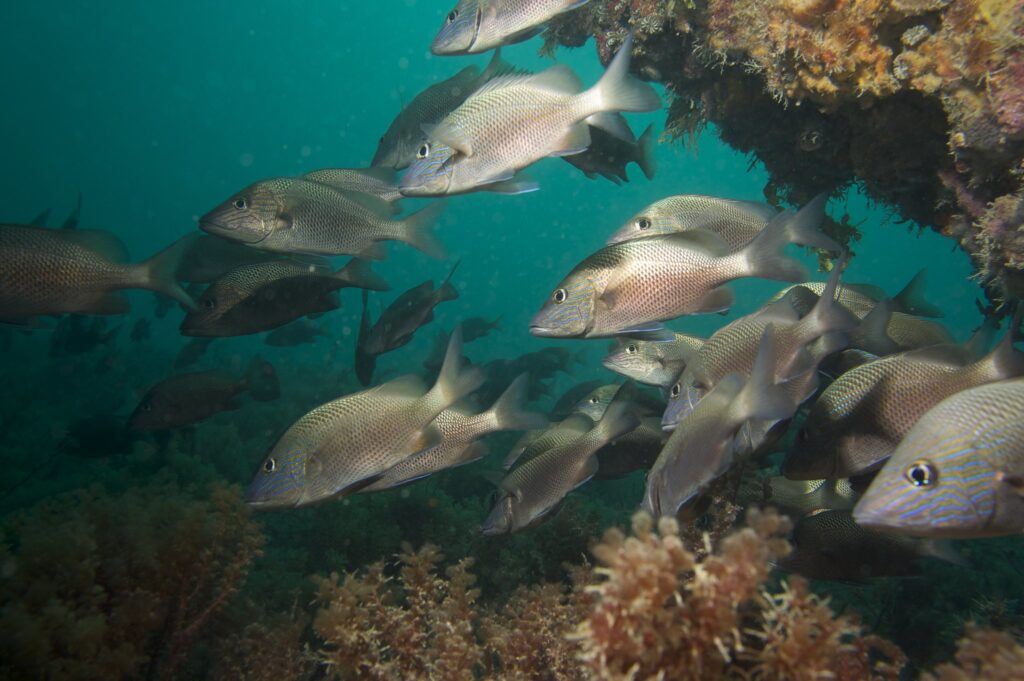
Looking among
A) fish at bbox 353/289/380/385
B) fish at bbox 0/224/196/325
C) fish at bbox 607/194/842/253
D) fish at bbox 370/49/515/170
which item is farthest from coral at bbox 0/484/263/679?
fish at bbox 370/49/515/170

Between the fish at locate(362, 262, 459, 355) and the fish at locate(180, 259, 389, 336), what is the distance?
146 centimetres

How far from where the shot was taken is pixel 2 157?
108 m

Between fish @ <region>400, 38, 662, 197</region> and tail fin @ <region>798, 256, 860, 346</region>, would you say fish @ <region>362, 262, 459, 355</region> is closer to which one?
fish @ <region>400, 38, 662, 197</region>

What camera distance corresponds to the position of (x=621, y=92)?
3.26 m

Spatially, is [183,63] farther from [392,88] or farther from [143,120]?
[392,88]

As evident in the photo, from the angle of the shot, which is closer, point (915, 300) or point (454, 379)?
point (454, 379)

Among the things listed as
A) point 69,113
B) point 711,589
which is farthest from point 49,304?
point 69,113

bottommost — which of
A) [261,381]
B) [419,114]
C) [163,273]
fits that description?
[261,381]

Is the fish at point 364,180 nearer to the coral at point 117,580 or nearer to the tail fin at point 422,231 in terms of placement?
the tail fin at point 422,231

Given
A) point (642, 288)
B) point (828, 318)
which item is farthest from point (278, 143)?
point (828, 318)

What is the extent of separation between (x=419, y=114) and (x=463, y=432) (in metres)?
3.46

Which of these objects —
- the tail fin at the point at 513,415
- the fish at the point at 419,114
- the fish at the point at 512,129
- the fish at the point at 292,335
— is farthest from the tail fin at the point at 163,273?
the fish at the point at 292,335

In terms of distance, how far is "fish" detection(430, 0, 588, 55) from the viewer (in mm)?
3604

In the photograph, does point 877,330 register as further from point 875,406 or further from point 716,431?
point 716,431
